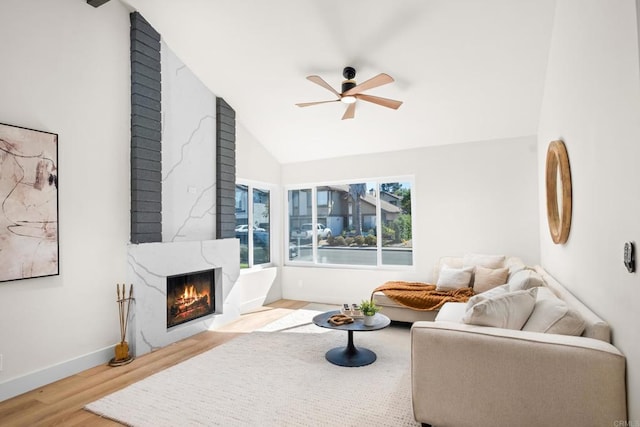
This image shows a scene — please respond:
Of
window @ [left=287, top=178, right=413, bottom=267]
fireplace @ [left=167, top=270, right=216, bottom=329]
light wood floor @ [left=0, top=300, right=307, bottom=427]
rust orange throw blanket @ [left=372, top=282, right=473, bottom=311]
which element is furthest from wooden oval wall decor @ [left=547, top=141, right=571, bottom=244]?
fireplace @ [left=167, top=270, right=216, bottom=329]

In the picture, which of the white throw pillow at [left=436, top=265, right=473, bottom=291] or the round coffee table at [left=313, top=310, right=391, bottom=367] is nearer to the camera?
the round coffee table at [left=313, top=310, right=391, bottom=367]

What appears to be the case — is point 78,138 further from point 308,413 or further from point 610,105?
point 610,105

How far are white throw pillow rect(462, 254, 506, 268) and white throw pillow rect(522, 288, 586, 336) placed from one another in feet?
7.58

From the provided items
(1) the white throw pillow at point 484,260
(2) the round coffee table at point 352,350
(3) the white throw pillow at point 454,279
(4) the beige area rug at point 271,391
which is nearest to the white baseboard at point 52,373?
(4) the beige area rug at point 271,391

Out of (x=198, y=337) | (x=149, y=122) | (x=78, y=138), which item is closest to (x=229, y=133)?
(x=149, y=122)

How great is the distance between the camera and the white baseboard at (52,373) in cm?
272

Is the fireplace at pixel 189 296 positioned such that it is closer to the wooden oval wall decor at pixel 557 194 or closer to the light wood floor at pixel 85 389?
the light wood floor at pixel 85 389

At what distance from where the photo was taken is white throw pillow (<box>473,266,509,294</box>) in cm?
422

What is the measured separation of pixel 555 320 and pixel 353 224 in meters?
3.94

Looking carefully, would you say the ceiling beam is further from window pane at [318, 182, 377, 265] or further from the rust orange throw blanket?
the rust orange throw blanket

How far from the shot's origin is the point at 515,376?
6.16 feet

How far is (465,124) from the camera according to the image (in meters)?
4.71

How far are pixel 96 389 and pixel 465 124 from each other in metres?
4.84

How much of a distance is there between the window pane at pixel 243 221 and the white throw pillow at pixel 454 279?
9.30 ft
